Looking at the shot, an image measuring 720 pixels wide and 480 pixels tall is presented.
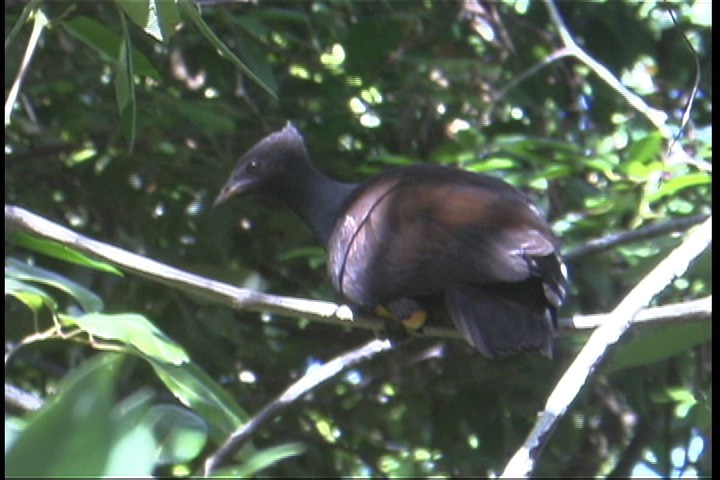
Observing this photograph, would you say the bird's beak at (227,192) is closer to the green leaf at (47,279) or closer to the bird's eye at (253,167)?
the bird's eye at (253,167)

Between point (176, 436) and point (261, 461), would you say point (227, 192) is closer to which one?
point (176, 436)

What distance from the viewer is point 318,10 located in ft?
15.2

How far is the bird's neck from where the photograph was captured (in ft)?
14.3

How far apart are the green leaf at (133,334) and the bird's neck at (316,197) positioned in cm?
215

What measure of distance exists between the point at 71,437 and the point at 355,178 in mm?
4241

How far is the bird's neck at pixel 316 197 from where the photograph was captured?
4371 mm

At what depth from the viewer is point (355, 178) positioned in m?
4.89

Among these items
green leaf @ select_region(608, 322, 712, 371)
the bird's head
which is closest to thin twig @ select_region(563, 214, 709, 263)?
green leaf @ select_region(608, 322, 712, 371)

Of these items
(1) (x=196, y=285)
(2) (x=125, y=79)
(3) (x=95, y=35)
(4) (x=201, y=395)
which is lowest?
(4) (x=201, y=395)

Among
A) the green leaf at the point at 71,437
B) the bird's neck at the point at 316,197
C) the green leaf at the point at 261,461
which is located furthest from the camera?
the bird's neck at the point at 316,197

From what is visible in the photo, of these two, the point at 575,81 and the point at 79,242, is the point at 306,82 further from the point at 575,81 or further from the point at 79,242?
the point at 79,242

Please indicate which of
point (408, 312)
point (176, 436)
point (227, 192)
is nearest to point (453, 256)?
point (408, 312)

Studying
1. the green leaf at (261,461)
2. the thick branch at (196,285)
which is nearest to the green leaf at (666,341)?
the thick branch at (196,285)

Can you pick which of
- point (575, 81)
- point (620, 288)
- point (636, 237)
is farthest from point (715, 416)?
point (575, 81)
